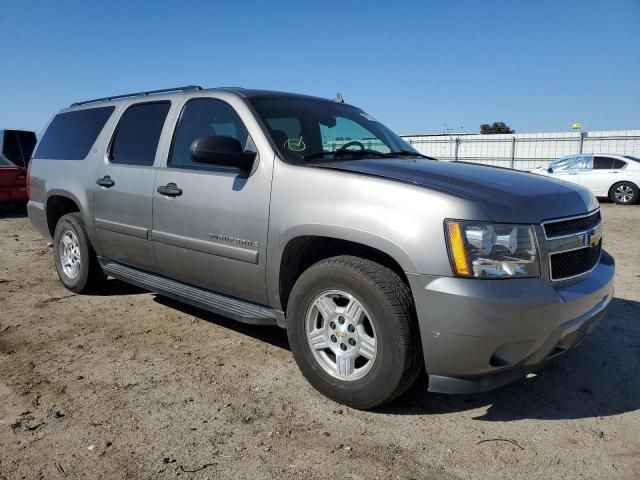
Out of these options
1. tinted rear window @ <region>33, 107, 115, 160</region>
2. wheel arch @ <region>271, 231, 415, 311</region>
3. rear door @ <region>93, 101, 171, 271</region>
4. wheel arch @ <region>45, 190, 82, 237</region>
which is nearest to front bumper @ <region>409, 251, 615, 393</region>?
wheel arch @ <region>271, 231, 415, 311</region>

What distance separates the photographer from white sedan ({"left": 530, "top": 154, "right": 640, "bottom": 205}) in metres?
14.8

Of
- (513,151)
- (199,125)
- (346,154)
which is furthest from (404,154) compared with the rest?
(513,151)

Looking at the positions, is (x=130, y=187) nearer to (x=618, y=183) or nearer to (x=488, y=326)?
(x=488, y=326)

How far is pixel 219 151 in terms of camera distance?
3.21 meters

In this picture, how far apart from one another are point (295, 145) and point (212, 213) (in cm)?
72

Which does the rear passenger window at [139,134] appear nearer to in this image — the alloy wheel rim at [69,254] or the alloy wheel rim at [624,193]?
the alloy wheel rim at [69,254]

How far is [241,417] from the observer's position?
9.37ft

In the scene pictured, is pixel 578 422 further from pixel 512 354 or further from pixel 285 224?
pixel 285 224

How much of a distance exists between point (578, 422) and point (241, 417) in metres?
1.84

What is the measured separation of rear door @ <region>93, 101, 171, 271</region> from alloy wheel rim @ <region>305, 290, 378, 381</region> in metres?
1.71

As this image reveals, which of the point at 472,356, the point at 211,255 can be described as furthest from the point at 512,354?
the point at 211,255

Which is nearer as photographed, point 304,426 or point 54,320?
point 304,426

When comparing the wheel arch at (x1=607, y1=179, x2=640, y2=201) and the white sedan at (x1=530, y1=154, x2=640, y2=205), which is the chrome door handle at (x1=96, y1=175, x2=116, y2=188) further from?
the wheel arch at (x1=607, y1=179, x2=640, y2=201)

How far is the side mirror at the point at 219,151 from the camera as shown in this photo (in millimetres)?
3211
